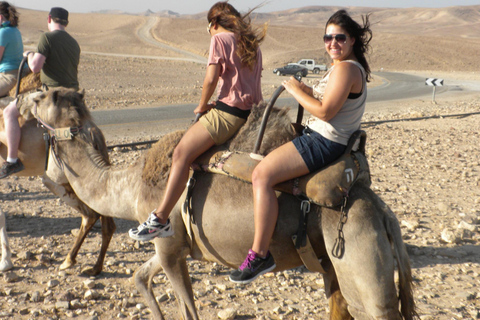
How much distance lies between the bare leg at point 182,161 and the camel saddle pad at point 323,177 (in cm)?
26

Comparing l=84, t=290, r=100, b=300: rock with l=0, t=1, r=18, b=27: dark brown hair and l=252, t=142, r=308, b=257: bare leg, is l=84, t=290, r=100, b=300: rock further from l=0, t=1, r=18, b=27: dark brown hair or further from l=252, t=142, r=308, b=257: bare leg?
l=0, t=1, r=18, b=27: dark brown hair

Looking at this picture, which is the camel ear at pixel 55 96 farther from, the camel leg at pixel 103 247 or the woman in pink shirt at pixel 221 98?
the woman in pink shirt at pixel 221 98

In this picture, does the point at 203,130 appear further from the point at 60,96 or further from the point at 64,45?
the point at 64,45

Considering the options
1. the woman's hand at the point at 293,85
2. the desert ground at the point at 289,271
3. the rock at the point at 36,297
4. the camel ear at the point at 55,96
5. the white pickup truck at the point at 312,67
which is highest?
the woman's hand at the point at 293,85

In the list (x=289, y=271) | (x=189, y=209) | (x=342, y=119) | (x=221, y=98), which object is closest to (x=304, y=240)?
(x=342, y=119)

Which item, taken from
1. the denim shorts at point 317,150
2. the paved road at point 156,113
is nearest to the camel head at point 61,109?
the denim shorts at point 317,150

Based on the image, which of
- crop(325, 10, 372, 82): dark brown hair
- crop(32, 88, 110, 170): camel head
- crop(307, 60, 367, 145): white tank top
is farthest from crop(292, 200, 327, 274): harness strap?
crop(32, 88, 110, 170): camel head

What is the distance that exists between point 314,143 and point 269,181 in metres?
0.44

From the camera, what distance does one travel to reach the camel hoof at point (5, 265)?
19.1 ft

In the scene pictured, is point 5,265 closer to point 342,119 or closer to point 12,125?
point 12,125

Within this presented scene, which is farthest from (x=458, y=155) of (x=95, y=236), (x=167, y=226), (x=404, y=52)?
(x=404, y=52)

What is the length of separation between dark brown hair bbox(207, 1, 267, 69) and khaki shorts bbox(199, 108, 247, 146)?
46 cm

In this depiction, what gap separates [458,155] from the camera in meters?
10.9

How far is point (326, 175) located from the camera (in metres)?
3.45
